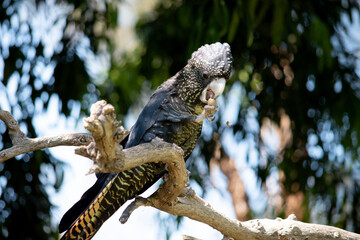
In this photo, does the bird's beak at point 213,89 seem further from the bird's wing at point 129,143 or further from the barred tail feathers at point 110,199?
the barred tail feathers at point 110,199

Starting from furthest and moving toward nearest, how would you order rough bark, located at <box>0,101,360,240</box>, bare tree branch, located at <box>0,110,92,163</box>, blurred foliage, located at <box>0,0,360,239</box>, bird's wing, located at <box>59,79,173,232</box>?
blurred foliage, located at <box>0,0,360,239</box>
bird's wing, located at <box>59,79,173,232</box>
bare tree branch, located at <box>0,110,92,163</box>
rough bark, located at <box>0,101,360,240</box>

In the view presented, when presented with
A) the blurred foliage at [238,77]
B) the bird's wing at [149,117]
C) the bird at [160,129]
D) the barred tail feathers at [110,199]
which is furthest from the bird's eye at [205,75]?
the blurred foliage at [238,77]

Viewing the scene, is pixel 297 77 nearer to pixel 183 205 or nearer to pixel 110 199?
pixel 183 205

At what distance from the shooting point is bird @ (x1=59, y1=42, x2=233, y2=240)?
2.77 meters

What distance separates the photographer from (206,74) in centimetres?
292

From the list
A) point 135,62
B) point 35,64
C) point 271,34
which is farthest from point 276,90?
point 35,64

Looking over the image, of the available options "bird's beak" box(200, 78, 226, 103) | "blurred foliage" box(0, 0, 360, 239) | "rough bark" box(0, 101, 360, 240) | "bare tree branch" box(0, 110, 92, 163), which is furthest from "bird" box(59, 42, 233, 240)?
"blurred foliage" box(0, 0, 360, 239)

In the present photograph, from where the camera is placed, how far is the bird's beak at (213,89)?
112 inches

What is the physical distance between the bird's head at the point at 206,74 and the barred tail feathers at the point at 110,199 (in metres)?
0.46

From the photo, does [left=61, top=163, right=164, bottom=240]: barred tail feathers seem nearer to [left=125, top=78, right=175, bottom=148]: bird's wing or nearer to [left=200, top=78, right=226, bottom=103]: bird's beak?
[left=125, top=78, right=175, bottom=148]: bird's wing

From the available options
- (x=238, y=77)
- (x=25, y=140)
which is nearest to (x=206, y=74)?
(x=25, y=140)

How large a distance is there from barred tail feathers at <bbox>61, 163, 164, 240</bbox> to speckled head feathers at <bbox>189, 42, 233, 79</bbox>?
0.63m

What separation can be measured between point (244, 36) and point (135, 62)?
1.24 meters

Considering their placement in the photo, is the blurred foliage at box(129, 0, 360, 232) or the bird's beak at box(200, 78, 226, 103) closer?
the bird's beak at box(200, 78, 226, 103)
